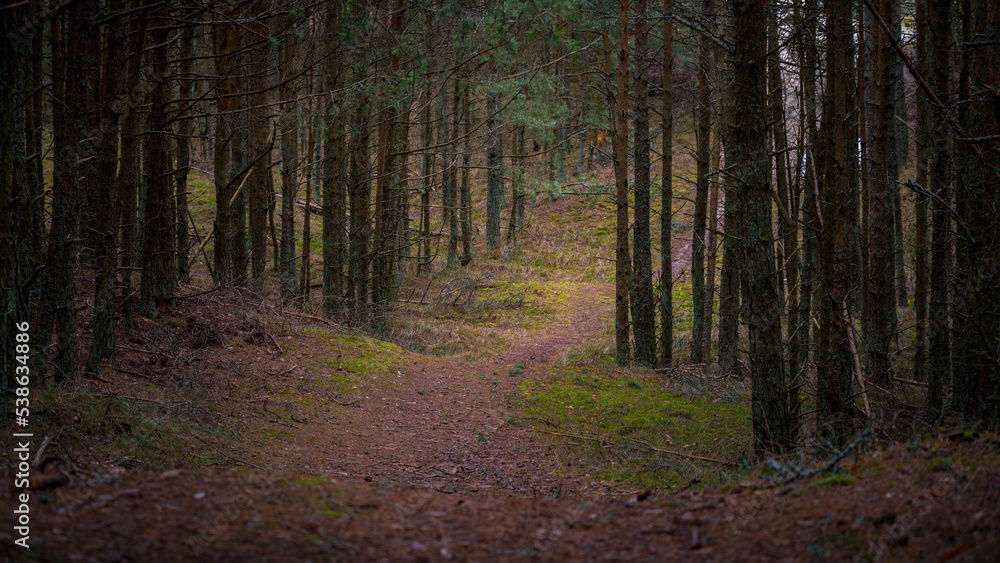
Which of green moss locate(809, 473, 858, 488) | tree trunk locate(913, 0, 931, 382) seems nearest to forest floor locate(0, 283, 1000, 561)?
green moss locate(809, 473, 858, 488)

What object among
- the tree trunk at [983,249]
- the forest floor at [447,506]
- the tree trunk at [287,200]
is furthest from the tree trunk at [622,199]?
the tree trunk at [287,200]

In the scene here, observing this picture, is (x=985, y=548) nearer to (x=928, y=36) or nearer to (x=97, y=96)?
(x=97, y=96)

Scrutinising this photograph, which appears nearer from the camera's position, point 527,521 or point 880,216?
point 527,521

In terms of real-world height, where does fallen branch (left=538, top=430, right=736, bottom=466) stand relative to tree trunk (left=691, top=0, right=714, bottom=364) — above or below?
below

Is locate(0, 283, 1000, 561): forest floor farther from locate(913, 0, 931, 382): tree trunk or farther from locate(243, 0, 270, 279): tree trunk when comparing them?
locate(243, 0, 270, 279): tree trunk

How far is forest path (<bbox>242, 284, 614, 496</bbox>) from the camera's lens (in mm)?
5816

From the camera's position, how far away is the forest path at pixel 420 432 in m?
5.82

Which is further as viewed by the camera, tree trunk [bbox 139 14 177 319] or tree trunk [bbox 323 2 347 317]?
tree trunk [bbox 323 2 347 317]

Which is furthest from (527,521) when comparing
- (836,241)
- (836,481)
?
(836,241)

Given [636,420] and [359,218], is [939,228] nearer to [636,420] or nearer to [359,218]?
[636,420]

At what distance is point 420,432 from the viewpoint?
25.4 ft

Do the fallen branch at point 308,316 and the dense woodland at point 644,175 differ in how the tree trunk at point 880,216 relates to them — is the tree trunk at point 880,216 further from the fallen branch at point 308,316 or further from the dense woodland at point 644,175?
the fallen branch at point 308,316

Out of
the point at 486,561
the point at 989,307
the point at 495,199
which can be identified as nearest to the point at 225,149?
the point at 486,561

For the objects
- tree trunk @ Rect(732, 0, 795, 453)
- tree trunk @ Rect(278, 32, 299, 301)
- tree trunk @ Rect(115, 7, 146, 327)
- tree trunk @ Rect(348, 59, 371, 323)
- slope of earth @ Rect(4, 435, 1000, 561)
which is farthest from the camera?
tree trunk @ Rect(278, 32, 299, 301)
